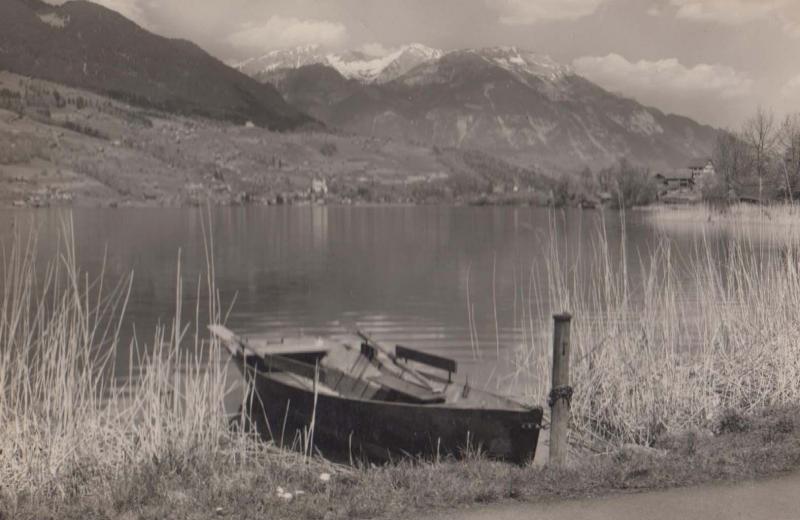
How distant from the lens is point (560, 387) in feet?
30.6

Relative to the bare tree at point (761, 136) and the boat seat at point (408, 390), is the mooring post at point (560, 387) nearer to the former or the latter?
the boat seat at point (408, 390)

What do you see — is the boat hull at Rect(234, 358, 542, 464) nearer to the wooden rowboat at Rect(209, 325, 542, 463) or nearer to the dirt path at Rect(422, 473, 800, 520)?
the wooden rowboat at Rect(209, 325, 542, 463)

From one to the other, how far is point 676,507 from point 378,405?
4.56 metres

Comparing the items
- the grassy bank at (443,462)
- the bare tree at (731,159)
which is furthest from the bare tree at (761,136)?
the grassy bank at (443,462)

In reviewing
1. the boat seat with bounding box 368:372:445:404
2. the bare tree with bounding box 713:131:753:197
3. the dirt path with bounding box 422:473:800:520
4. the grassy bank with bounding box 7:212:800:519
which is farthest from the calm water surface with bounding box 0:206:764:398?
Answer: the bare tree with bounding box 713:131:753:197

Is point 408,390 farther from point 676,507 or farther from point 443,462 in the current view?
point 676,507

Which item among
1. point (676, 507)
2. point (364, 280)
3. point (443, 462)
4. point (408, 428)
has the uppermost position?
point (676, 507)

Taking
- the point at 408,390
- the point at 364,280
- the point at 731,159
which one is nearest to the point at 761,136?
the point at 731,159

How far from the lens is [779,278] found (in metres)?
14.2

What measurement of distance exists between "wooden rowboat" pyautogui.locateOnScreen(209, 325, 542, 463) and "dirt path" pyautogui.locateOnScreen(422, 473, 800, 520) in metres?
2.65

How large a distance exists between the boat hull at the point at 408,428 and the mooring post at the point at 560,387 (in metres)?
0.66

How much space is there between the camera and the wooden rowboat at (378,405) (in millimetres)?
10227

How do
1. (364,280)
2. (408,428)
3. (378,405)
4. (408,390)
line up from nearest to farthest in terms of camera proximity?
(408,428)
(378,405)
(408,390)
(364,280)

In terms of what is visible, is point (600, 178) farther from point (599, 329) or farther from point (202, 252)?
point (599, 329)
